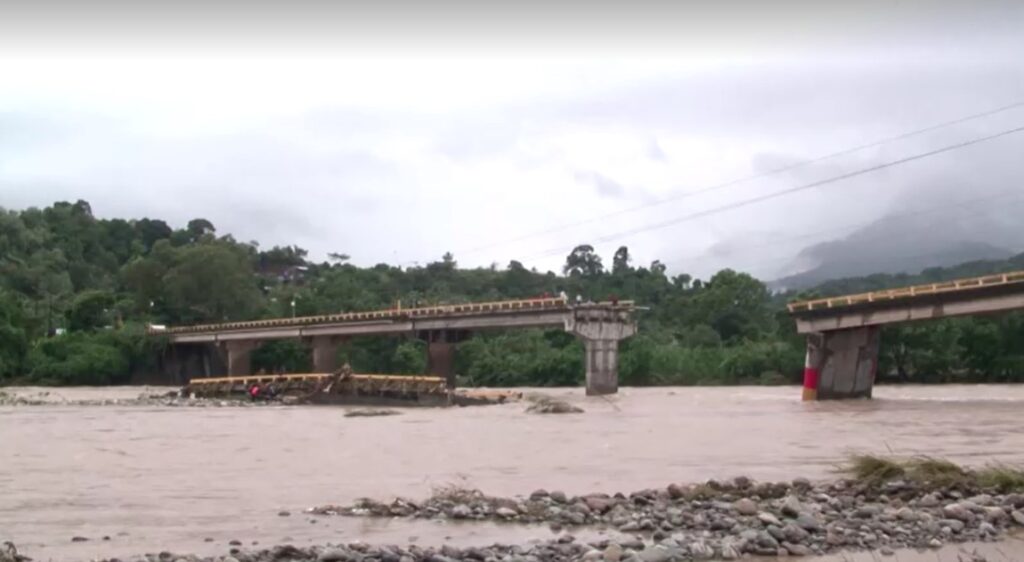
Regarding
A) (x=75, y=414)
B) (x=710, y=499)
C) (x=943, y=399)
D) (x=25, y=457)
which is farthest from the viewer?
(x=943, y=399)

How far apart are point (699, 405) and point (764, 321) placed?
64291 millimetres

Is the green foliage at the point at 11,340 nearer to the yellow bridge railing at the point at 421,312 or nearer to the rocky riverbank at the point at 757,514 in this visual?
the yellow bridge railing at the point at 421,312

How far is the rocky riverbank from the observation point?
45.4 feet

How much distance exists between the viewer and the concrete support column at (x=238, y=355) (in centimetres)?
11212

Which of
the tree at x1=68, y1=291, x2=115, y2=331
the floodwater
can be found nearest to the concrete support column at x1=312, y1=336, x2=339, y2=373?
the tree at x1=68, y1=291, x2=115, y2=331

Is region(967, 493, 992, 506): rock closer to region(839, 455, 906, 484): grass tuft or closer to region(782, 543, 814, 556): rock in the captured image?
region(839, 455, 906, 484): grass tuft

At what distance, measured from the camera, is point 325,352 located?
103m

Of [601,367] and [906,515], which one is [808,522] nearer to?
[906,515]

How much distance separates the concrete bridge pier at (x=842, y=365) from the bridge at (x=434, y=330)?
14455 mm

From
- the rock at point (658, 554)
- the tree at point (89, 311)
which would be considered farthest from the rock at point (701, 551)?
the tree at point (89, 311)

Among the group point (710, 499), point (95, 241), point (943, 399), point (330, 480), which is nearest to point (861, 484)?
point (710, 499)

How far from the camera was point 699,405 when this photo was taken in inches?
2259

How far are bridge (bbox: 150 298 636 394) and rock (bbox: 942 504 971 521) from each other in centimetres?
5779

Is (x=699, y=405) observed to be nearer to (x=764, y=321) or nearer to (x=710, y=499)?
(x=710, y=499)
